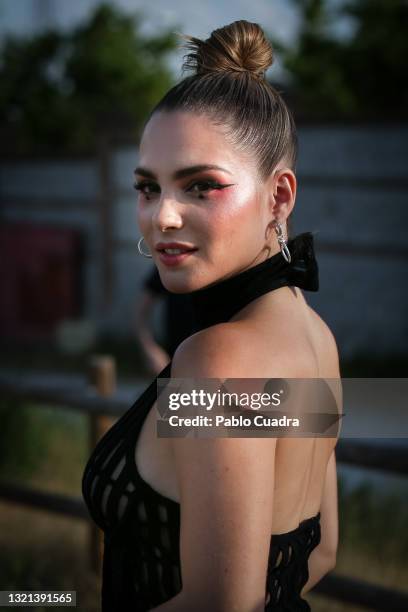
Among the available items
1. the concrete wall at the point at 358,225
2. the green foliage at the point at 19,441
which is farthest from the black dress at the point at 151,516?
the concrete wall at the point at 358,225

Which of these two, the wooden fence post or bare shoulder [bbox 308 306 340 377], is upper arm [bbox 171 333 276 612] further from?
the wooden fence post

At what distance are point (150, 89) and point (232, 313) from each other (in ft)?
45.1

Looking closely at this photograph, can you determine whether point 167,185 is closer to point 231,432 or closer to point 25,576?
point 231,432

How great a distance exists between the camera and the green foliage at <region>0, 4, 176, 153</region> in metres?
11.9

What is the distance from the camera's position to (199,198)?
1.11 metres

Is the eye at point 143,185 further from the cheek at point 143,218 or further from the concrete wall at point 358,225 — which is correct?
the concrete wall at point 358,225

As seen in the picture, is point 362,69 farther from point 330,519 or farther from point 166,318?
point 330,519

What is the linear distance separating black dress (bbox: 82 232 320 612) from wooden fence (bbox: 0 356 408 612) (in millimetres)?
1405

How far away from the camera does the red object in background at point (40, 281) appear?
36.6 ft

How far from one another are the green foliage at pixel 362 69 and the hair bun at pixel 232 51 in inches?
307

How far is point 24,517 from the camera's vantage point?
13.4 feet

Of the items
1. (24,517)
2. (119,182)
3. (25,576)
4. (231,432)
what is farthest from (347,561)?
(119,182)

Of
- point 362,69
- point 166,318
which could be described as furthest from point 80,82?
point 166,318

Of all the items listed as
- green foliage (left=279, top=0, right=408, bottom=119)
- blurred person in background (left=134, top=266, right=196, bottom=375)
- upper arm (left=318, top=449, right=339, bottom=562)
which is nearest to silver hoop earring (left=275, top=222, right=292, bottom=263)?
upper arm (left=318, top=449, right=339, bottom=562)
